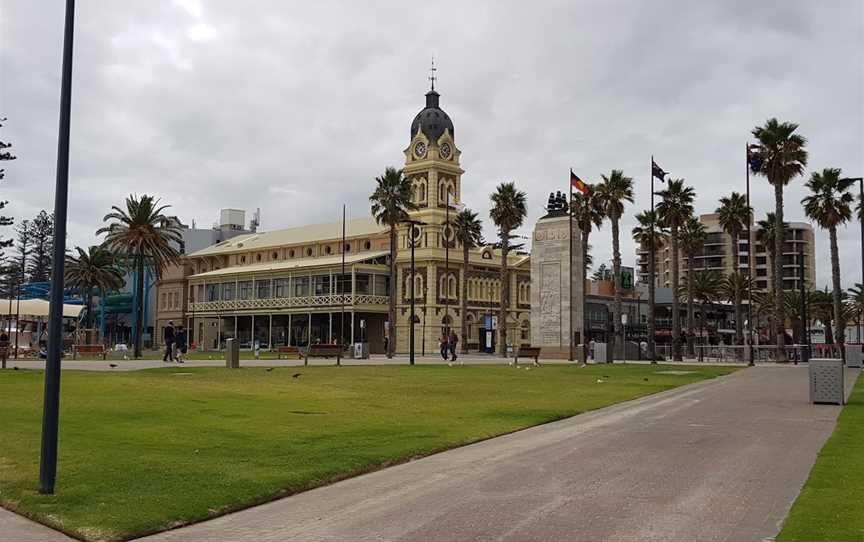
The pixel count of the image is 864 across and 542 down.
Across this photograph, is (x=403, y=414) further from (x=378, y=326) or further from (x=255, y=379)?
(x=378, y=326)

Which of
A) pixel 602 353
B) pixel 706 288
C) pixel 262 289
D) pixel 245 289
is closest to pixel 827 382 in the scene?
pixel 602 353

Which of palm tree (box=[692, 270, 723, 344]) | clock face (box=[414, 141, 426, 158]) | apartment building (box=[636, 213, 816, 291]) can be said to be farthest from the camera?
apartment building (box=[636, 213, 816, 291])

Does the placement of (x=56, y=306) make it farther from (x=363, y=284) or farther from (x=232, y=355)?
(x=363, y=284)

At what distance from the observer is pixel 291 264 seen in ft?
285

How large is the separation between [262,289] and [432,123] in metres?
24.9

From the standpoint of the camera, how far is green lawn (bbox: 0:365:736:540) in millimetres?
8898

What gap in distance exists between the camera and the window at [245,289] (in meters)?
89.9

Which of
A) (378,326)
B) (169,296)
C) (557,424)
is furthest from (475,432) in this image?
(169,296)

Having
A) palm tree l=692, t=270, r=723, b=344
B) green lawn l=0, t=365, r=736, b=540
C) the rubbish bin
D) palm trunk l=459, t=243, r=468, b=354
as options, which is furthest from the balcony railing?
green lawn l=0, t=365, r=736, b=540

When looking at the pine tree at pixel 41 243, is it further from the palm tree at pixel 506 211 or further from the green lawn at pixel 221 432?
the green lawn at pixel 221 432

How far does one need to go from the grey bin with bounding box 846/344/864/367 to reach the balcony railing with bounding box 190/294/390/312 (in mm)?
41926

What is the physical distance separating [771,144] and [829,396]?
37.6m

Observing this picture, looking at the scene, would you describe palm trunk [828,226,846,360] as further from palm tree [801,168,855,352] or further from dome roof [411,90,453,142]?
dome roof [411,90,453,142]

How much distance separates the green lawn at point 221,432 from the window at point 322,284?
177ft
